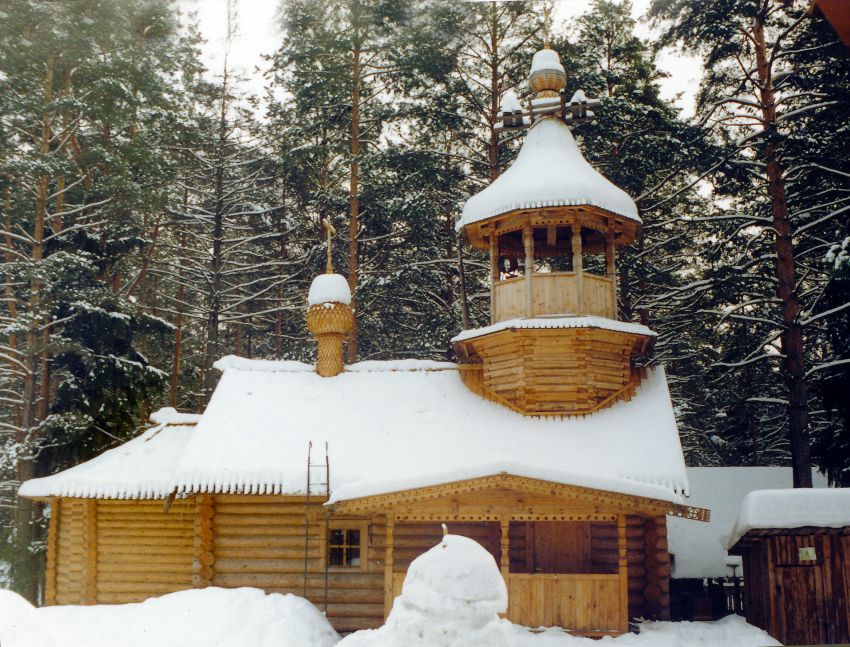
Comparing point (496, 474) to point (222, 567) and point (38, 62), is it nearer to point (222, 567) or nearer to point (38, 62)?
point (222, 567)

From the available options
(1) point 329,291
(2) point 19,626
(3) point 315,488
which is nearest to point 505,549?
(3) point 315,488

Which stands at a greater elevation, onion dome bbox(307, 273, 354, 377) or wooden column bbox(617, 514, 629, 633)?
onion dome bbox(307, 273, 354, 377)

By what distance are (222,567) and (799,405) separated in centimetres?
1175

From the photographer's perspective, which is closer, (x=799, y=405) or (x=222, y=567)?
(x=222, y=567)

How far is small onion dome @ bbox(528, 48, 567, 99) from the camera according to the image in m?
17.1

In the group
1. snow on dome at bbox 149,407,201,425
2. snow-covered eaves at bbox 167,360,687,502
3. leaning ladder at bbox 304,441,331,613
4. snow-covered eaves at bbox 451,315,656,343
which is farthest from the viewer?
snow on dome at bbox 149,407,201,425

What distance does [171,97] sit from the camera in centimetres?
1806

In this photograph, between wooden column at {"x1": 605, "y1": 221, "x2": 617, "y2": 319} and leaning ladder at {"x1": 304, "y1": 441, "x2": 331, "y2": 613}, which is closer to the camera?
Answer: leaning ladder at {"x1": 304, "y1": 441, "x2": 331, "y2": 613}

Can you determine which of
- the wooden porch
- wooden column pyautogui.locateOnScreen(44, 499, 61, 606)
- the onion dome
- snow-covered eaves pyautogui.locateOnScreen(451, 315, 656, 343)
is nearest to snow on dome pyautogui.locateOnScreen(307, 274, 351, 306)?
the onion dome

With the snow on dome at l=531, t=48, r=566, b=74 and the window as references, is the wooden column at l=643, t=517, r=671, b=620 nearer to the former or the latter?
the window

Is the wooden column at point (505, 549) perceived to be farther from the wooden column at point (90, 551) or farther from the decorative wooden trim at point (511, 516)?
the wooden column at point (90, 551)

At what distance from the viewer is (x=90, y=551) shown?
1453 centimetres

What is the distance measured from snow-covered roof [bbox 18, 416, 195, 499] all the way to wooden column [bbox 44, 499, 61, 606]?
0.77m

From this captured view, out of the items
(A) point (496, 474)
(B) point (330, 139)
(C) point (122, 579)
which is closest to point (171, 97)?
(B) point (330, 139)
